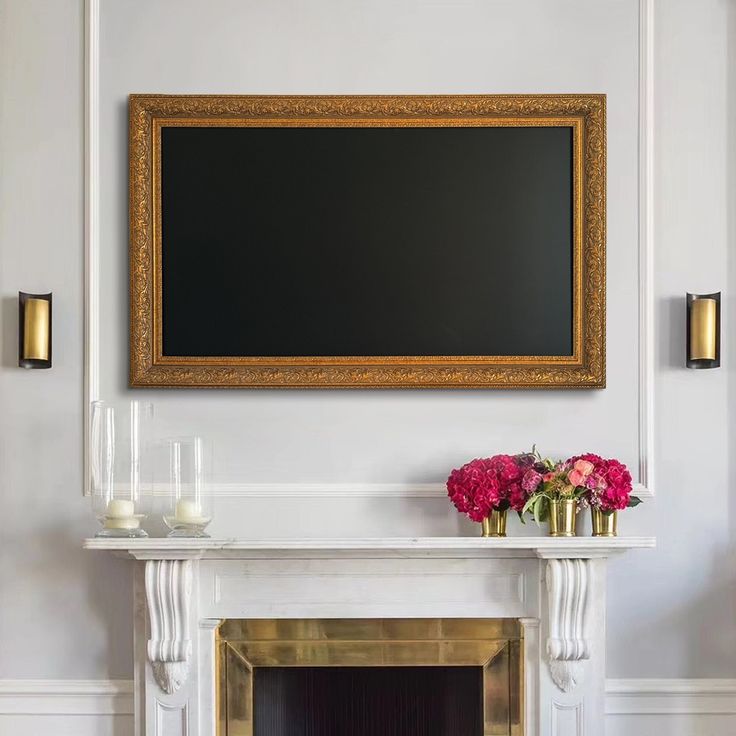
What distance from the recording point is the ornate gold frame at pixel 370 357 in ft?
9.96

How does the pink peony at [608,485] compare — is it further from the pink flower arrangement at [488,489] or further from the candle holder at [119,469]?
the candle holder at [119,469]

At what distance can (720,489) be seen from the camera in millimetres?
3074

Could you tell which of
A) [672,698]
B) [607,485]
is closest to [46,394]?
[607,485]

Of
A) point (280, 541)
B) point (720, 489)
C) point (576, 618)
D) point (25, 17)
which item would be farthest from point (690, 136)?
point (25, 17)

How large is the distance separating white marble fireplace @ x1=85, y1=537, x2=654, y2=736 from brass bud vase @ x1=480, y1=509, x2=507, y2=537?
2.5 inches

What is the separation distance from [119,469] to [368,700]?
102cm

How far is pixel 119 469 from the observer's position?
291 cm

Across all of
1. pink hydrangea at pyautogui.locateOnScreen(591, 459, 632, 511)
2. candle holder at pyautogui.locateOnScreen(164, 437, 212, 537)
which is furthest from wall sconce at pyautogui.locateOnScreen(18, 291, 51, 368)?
pink hydrangea at pyautogui.locateOnScreen(591, 459, 632, 511)

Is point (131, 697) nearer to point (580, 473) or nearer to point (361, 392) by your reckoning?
point (361, 392)

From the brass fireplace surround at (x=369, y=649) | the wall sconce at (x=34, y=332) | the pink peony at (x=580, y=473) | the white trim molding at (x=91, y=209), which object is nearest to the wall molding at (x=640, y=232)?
the white trim molding at (x=91, y=209)

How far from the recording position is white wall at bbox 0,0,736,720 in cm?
305

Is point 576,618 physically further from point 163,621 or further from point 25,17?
point 25,17

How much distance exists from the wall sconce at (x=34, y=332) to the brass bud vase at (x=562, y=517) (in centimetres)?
158

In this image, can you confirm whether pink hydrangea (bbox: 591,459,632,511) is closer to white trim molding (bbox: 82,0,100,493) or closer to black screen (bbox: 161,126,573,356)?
black screen (bbox: 161,126,573,356)
